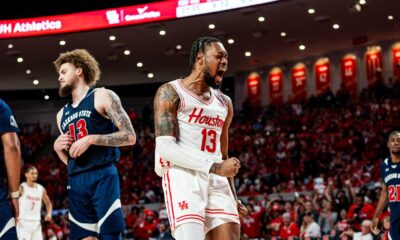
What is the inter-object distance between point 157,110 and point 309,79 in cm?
2532

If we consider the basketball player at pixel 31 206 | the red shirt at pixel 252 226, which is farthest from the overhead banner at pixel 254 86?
the basketball player at pixel 31 206

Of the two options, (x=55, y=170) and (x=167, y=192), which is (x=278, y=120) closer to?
(x=55, y=170)

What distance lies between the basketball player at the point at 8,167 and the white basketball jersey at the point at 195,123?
3.30 ft

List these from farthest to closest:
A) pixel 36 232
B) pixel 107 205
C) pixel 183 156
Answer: pixel 36 232, pixel 107 205, pixel 183 156

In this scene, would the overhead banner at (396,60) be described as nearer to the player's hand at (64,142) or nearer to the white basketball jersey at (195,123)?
the player's hand at (64,142)

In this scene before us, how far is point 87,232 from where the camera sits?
5.69m

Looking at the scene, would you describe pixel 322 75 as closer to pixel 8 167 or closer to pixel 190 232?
pixel 190 232

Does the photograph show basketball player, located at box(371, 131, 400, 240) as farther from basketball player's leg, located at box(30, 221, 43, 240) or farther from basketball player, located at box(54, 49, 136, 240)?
basketball player's leg, located at box(30, 221, 43, 240)

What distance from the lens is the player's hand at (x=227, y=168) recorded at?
4523 mm

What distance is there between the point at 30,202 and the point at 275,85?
66.7 feet

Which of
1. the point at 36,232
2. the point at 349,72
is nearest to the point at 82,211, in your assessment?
the point at 36,232

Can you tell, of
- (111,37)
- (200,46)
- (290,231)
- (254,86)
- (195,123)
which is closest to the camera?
(195,123)

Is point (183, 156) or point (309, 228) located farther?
point (309, 228)

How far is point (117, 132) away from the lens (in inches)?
225
